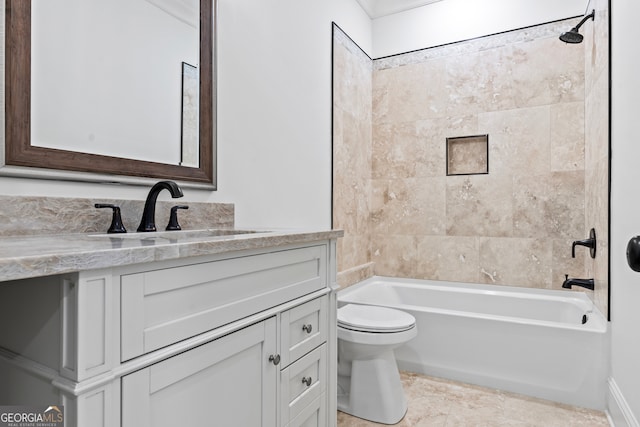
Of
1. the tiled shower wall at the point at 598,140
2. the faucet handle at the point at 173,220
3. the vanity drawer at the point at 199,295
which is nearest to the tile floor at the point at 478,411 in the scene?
the tiled shower wall at the point at 598,140

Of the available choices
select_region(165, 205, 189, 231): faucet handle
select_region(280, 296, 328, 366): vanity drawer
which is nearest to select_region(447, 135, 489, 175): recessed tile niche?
select_region(280, 296, 328, 366): vanity drawer

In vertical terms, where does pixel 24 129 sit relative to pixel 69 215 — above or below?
above

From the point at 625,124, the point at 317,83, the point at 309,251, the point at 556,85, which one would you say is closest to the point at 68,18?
the point at 309,251

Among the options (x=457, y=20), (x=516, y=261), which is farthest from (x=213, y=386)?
(x=457, y=20)

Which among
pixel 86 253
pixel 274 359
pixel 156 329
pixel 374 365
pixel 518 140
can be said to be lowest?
pixel 374 365

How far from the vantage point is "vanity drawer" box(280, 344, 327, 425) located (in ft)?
3.87

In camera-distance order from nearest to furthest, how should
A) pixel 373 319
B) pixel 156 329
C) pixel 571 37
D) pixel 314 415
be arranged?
pixel 156 329 < pixel 314 415 < pixel 373 319 < pixel 571 37

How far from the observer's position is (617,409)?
1.79 meters

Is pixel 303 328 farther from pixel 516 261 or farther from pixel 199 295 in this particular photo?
pixel 516 261

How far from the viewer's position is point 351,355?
1.98 meters

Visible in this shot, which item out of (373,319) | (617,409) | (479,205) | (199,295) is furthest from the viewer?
(479,205)

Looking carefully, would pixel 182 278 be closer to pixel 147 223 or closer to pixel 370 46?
pixel 147 223

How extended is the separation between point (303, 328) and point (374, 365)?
0.84 meters

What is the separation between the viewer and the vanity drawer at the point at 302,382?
1179 mm
